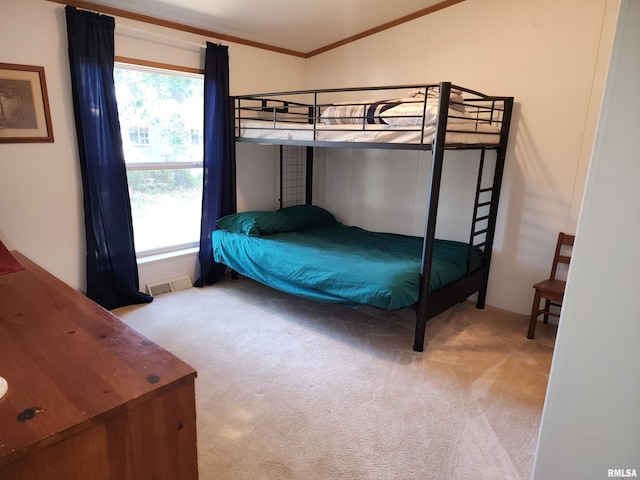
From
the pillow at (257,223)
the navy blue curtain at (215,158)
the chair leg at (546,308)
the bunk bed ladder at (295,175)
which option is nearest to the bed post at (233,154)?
the navy blue curtain at (215,158)

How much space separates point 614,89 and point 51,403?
4.79 feet

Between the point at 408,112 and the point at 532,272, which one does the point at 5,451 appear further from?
the point at 532,272

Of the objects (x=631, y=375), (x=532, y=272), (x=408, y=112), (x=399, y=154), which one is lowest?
(x=532, y=272)

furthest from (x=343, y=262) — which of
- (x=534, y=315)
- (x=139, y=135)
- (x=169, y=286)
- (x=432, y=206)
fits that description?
(x=139, y=135)

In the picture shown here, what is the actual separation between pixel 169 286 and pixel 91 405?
9.38 ft

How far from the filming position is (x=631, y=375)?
2.68 ft

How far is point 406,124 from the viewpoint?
267 cm

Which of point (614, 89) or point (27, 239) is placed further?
point (27, 239)

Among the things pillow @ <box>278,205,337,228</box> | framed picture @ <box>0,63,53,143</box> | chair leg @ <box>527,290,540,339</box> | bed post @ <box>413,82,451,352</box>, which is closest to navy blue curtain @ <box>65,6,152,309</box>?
framed picture @ <box>0,63,53,143</box>

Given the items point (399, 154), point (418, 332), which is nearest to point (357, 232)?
point (399, 154)

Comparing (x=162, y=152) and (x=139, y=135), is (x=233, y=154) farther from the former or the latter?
(x=139, y=135)

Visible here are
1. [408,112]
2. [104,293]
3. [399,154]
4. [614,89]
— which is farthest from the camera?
[399,154]

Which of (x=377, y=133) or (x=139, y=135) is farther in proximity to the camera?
(x=139, y=135)

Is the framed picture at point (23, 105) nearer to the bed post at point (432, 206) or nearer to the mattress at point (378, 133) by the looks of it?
the mattress at point (378, 133)
